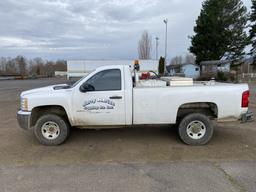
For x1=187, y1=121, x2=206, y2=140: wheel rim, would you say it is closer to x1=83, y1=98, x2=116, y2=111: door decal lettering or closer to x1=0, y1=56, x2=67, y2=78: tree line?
x1=83, y1=98, x2=116, y2=111: door decal lettering

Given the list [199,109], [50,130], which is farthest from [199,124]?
[50,130]

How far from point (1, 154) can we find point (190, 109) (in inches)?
171

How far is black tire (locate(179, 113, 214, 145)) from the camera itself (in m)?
5.48

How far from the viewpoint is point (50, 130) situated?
558 cm

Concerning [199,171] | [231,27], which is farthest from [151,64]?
[199,171]

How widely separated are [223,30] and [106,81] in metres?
34.7

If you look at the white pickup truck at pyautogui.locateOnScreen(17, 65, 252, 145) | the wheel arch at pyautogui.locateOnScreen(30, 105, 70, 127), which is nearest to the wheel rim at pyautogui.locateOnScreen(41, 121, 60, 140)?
the white pickup truck at pyautogui.locateOnScreen(17, 65, 252, 145)

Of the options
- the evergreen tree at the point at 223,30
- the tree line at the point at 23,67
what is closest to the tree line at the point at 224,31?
the evergreen tree at the point at 223,30

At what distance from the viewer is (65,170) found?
4.20 meters

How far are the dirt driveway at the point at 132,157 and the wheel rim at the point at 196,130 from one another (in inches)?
11.8

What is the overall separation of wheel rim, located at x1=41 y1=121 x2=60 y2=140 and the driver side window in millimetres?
1307

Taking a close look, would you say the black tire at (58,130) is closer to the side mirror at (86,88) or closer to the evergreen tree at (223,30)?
the side mirror at (86,88)

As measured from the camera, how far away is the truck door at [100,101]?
5.35 meters

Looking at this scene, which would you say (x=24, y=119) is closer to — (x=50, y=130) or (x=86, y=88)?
(x=50, y=130)
